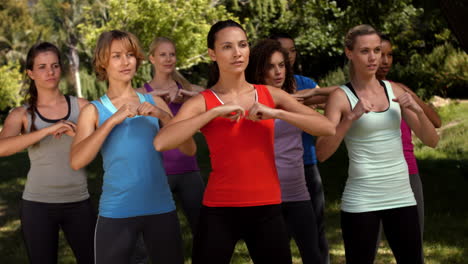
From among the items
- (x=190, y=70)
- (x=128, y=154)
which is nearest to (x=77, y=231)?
(x=128, y=154)

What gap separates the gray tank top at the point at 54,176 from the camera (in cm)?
436

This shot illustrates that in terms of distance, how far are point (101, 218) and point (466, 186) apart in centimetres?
→ 870

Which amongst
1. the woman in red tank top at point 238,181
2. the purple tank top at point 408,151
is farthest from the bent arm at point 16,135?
the purple tank top at point 408,151

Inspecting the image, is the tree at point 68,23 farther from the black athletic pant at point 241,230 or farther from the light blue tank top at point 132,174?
the black athletic pant at point 241,230

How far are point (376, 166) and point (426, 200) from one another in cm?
636

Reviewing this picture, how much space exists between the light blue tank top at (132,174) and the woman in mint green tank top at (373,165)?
118 centimetres

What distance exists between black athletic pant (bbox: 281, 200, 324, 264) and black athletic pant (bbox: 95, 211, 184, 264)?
4.22 ft

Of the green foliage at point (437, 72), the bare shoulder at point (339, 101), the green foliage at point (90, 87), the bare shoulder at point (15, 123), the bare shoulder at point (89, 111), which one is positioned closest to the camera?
the bare shoulder at point (89, 111)

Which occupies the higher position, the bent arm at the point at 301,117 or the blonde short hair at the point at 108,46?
the blonde short hair at the point at 108,46

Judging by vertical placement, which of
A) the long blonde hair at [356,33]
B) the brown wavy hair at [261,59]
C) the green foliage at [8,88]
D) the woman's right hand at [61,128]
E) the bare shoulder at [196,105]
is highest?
the long blonde hair at [356,33]

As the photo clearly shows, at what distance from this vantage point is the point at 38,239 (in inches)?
169

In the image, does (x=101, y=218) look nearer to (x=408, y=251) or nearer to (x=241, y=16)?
(x=408, y=251)

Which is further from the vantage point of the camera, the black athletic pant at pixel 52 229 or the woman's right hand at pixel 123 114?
the black athletic pant at pixel 52 229

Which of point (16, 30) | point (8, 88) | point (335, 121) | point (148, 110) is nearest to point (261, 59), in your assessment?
point (335, 121)
